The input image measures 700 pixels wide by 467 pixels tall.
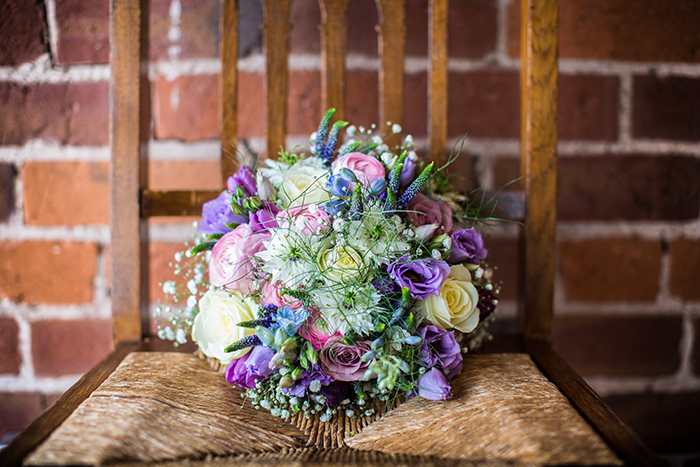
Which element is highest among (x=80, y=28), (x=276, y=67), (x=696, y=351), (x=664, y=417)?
(x=80, y=28)

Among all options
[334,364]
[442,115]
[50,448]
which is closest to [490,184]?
[442,115]

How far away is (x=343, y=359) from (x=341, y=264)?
0.12 meters

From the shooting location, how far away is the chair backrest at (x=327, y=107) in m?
0.67

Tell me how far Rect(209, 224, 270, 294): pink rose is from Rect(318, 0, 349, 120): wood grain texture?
0.89 ft

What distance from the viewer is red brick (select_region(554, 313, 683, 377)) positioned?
0.89 meters

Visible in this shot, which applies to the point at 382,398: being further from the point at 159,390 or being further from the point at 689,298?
the point at 689,298

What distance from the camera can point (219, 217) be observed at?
0.57m

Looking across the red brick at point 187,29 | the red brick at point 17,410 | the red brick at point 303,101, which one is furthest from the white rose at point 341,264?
the red brick at point 17,410

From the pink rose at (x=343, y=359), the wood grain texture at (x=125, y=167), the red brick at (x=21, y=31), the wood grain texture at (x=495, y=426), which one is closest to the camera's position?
the wood grain texture at (x=495, y=426)

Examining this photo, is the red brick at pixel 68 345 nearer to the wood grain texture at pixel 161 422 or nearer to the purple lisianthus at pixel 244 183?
the wood grain texture at pixel 161 422

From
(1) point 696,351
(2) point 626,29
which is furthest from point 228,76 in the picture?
(1) point 696,351

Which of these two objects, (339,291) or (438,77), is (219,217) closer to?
(339,291)

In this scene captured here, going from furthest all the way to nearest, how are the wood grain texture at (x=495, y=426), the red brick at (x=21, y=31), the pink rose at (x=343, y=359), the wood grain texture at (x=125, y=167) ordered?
the red brick at (x=21, y=31), the wood grain texture at (x=125, y=167), the pink rose at (x=343, y=359), the wood grain texture at (x=495, y=426)

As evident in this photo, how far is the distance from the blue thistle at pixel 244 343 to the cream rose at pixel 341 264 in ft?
0.36
